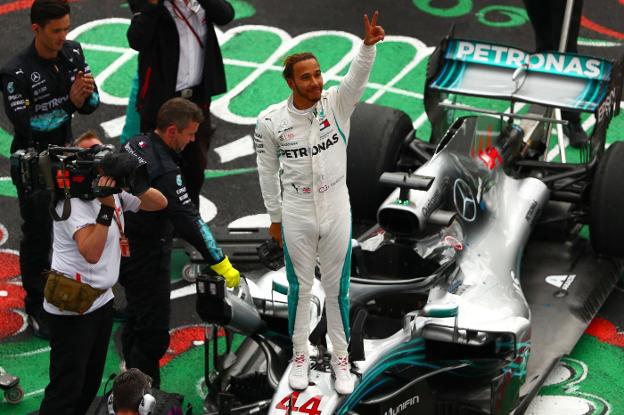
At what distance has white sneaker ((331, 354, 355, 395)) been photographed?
22.0 feet

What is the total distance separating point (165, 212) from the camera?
7391 millimetres

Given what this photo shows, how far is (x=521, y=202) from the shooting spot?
9.06 m

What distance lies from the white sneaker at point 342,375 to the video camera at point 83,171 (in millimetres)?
1395

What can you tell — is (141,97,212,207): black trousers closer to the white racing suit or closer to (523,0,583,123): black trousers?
the white racing suit

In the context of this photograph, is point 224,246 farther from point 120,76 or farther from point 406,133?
point 120,76

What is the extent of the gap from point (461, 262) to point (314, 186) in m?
1.90

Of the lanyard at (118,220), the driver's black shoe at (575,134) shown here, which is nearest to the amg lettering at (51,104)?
the lanyard at (118,220)

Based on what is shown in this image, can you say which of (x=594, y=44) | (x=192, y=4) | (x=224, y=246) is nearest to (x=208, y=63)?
(x=192, y=4)

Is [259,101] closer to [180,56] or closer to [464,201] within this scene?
[180,56]

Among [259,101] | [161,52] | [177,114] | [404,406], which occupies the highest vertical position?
[177,114]

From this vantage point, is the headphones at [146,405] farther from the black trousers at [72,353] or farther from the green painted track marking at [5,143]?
the green painted track marking at [5,143]

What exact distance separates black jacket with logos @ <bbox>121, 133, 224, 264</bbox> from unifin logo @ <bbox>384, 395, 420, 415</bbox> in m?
1.33

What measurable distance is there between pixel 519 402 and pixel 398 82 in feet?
17.1

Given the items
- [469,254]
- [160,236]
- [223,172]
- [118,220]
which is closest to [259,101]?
[223,172]
